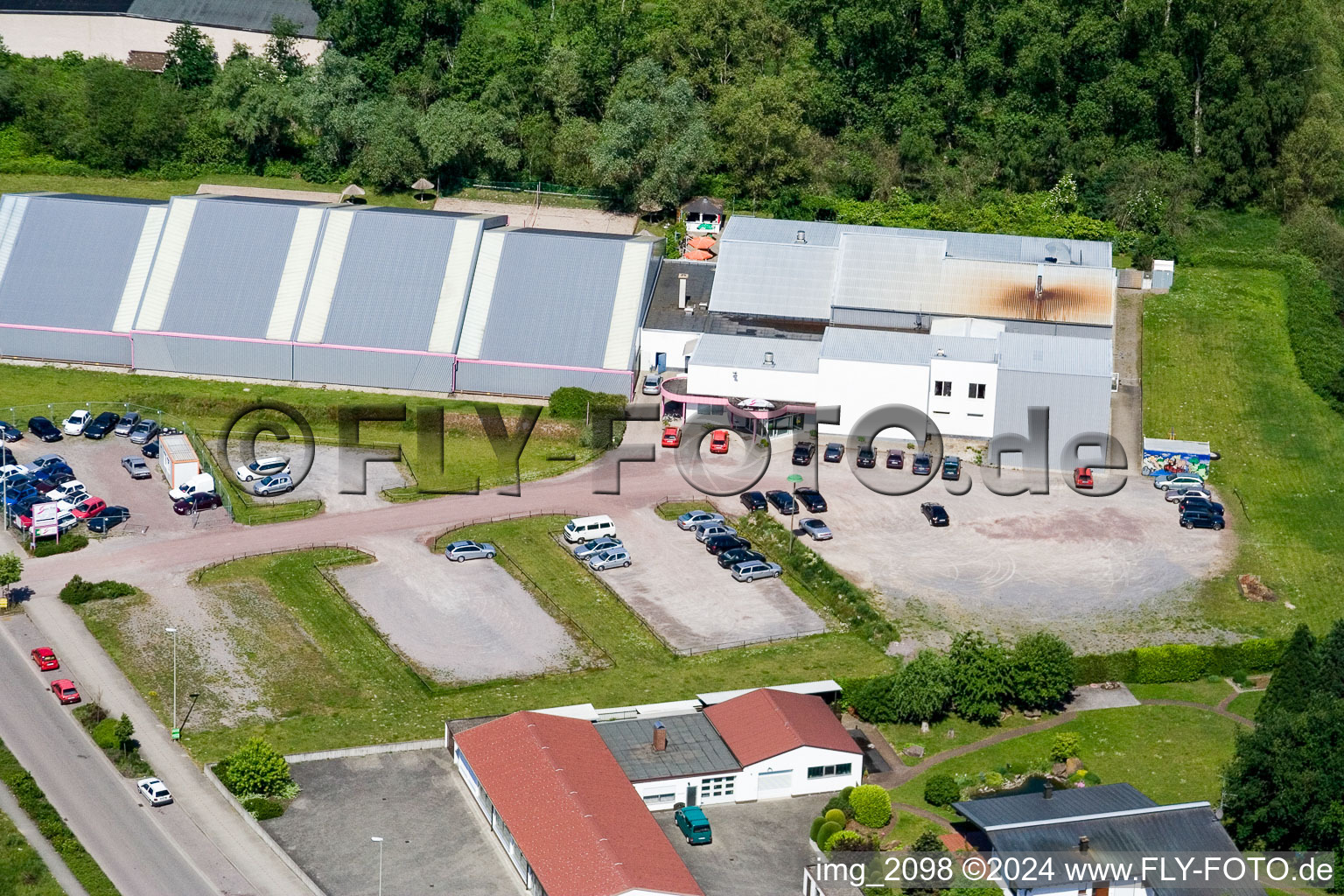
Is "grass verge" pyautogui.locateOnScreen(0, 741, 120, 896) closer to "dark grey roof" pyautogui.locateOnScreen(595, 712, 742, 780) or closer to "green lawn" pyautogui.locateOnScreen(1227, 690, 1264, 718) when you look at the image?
"dark grey roof" pyautogui.locateOnScreen(595, 712, 742, 780)

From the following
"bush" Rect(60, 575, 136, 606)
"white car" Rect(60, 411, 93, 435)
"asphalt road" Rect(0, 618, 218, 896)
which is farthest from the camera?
"white car" Rect(60, 411, 93, 435)

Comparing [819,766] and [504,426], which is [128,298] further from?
[819,766]

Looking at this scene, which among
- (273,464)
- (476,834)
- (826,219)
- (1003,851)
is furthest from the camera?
(826,219)

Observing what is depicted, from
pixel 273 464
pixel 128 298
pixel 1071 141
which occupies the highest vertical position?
pixel 1071 141

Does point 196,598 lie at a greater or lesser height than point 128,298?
lesser

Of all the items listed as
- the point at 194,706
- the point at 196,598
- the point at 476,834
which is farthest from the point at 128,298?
the point at 476,834

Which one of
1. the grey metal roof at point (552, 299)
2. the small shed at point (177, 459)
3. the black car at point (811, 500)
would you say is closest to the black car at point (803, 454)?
the black car at point (811, 500)

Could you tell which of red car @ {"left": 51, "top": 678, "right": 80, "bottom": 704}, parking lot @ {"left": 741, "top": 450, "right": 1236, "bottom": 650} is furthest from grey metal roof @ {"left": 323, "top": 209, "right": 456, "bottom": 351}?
red car @ {"left": 51, "top": 678, "right": 80, "bottom": 704}
